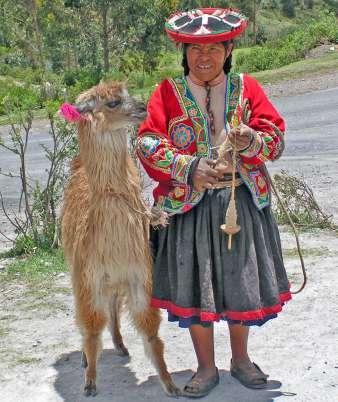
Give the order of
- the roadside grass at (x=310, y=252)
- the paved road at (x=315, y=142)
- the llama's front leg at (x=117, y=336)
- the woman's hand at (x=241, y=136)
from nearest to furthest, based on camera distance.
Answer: the woman's hand at (x=241, y=136)
the llama's front leg at (x=117, y=336)
the roadside grass at (x=310, y=252)
the paved road at (x=315, y=142)

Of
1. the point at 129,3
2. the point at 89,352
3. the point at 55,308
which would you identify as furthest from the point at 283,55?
the point at 89,352

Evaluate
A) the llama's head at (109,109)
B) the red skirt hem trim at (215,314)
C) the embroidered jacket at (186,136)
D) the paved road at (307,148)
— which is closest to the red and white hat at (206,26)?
the embroidered jacket at (186,136)

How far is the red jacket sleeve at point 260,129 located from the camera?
338 cm

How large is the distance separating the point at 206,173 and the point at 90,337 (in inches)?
42.4

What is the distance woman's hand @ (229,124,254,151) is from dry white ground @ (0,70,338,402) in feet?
4.17

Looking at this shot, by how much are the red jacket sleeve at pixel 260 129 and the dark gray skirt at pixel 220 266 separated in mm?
198

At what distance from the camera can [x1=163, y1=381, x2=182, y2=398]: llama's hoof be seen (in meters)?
3.80

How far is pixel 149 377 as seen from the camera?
160 inches

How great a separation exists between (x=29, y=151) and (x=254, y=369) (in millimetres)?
8910

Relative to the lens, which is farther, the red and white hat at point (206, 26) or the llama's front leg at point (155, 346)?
the llama's front leg at point (155, 346)

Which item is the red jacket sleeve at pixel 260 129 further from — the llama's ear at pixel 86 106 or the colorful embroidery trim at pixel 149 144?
the llama's ear at pixel 86 106

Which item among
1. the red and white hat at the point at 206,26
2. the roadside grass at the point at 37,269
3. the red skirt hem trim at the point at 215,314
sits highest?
the red and white hat at the point at 206,26

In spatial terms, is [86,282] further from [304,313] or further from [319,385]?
[304,313]

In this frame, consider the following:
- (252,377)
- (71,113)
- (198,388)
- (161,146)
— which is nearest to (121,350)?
(198,388)
